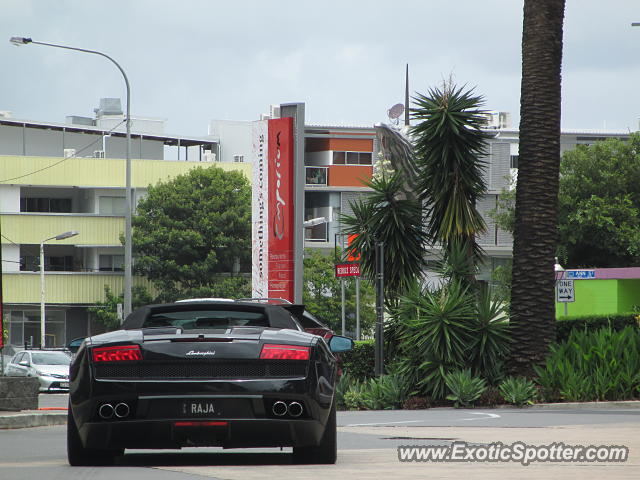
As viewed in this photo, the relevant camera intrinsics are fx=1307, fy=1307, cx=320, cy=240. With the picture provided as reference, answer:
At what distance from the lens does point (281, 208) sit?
1407 inches

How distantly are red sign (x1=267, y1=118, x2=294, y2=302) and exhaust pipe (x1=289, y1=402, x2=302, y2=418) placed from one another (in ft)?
88.6

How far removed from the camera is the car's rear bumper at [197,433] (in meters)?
8.42

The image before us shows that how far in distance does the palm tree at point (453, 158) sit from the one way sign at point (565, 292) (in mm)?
5746

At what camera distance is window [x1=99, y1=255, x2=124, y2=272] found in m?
74.6

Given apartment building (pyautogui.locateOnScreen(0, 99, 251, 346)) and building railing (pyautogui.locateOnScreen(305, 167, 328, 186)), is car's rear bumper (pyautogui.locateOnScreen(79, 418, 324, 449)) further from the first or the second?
building railing (pyautogui.locateOnScreen(305, 167, 328, 186))

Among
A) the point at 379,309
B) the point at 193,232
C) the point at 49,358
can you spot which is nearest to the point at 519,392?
the point at 379,309

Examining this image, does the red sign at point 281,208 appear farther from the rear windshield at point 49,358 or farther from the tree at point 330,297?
the tree at point 330,297

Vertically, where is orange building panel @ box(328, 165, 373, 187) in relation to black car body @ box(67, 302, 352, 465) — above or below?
above

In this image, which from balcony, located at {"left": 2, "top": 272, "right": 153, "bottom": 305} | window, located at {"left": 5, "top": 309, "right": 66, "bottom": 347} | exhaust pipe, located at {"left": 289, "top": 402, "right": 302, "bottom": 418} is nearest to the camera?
exhaust pipe, located at {"left": 289, "top": 402, "right": 302, "bottom": 418}

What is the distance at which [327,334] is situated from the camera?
22047 mm

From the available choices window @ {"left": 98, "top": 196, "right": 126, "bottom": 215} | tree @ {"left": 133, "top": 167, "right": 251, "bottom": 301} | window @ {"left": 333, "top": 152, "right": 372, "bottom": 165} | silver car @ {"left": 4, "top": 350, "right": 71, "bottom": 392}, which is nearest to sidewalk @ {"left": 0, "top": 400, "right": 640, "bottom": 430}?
silver car @ {"left": 4, "top": 350, "right": 71, "bottom": 392}

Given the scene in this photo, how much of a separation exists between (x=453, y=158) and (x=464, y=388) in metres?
5.44

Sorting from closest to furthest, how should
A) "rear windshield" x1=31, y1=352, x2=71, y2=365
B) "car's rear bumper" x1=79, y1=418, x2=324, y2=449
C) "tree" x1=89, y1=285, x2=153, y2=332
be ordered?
"car's rear bumper" x1=79, y1=418, x2=324, y2=449 < "rear windshield" x1=31, y1=352, x2=71, y2=365 < "tree" x1=89, y1=285, x2=153, y2=332

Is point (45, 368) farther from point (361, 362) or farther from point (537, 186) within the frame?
point (537, 186)
